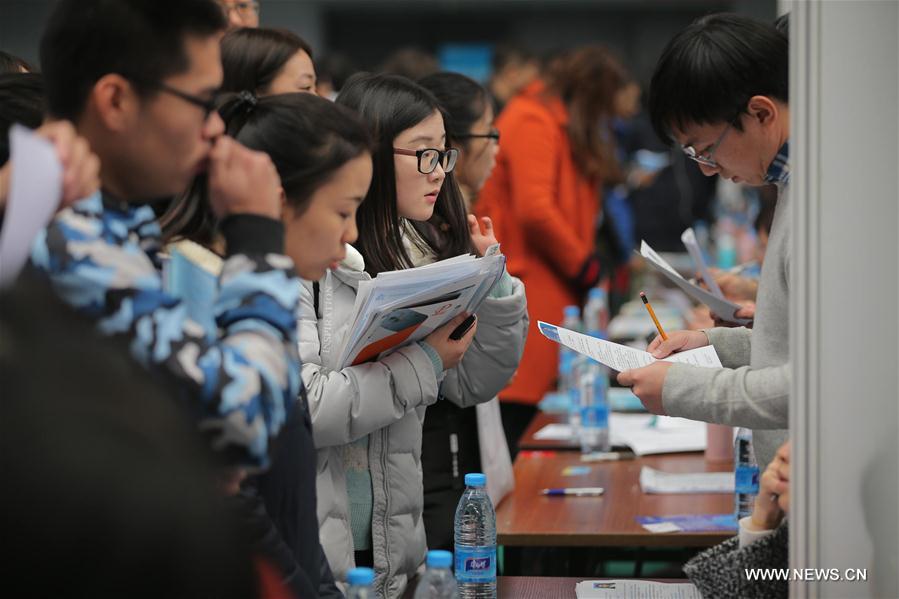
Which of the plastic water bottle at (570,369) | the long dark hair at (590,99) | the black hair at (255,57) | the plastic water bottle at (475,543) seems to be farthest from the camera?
the long dark hair at (590,99)

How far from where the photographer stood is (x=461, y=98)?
113 inches

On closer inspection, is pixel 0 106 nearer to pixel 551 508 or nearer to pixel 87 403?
pixel 87 403

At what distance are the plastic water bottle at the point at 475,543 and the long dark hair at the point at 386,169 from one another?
0.45 meters

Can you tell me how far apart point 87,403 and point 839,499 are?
926mm

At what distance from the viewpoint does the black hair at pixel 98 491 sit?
2.38 feet

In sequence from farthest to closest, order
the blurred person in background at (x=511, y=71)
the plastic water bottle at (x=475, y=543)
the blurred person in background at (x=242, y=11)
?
1. the blurred person in background at (x=511, y=71)
2. the blurred person in background at (x=242, y=11)
3. the plastic water bottle at (x=475, y=543)

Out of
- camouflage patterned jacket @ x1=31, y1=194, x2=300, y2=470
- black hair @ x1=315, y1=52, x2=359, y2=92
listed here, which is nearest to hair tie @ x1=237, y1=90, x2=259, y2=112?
camouflage patterned jacket @ x1=31, y1=194, x2=300, y2=470

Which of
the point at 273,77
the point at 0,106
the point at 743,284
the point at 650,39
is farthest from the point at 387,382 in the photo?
the point at 650,39

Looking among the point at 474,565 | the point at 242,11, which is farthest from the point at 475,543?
the point at 242,11

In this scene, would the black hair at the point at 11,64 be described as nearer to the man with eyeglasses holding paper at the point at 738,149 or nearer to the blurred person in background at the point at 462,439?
the blurred person in background at the point at 462,439

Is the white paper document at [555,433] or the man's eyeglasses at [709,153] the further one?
the white paper document at [555,433]

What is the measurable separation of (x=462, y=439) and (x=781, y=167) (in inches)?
38.5

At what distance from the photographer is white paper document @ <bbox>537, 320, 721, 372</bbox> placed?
66.9 inches
